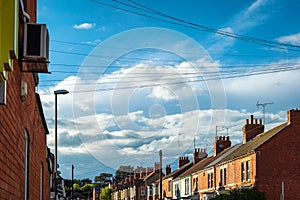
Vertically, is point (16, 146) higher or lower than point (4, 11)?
lower

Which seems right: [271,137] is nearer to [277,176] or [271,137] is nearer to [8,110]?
[277,176]

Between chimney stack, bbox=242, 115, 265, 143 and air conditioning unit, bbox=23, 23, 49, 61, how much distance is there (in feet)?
152

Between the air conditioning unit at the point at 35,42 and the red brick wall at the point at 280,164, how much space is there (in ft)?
124

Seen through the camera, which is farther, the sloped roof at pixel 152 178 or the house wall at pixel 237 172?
the sloped roof at pixel 152 178

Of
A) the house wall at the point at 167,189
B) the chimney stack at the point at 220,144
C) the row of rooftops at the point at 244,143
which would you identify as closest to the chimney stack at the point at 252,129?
the row of rooftops at the point at 244,143

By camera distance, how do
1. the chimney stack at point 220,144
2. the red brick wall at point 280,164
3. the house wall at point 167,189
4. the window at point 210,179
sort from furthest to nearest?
1. the house wall at point 167,189
2. the chimney stack at point 220,144
3. the window at point 210,179
4. the red brick wall at point 280,164

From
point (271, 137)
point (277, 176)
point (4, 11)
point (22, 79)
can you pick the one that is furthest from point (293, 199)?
point (4, 11)

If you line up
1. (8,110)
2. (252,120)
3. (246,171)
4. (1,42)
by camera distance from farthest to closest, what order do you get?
(252,120)
(246,171)
(8,110)
(1,42)

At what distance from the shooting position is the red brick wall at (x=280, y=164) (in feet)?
142

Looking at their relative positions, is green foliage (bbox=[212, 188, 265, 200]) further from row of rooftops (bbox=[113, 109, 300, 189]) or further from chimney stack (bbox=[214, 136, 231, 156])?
chimney stack (bbox=[214, 136, 231, 156])

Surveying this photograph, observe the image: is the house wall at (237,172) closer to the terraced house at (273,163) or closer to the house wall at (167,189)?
the terraced house at (273,163)

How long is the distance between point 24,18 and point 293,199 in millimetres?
38319

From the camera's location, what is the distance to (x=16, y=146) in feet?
26.5

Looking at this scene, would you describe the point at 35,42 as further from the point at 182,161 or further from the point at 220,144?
the point at 182,161
